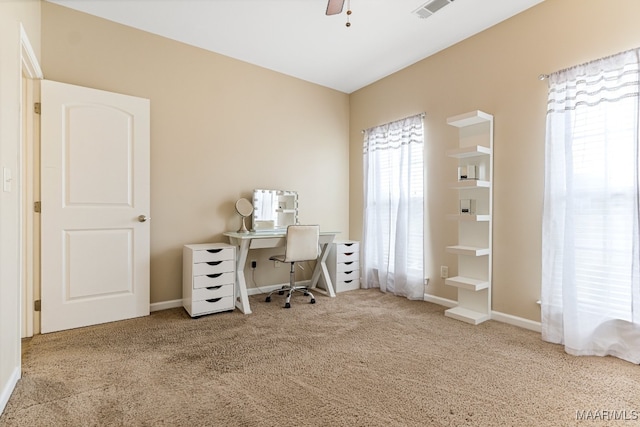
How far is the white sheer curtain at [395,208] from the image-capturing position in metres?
3.79

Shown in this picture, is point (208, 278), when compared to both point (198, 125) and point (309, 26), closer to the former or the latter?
point (198, 125)

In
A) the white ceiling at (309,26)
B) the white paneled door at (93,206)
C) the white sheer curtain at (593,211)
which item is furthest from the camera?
the white ceiling at (309,26)

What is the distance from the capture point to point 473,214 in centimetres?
308

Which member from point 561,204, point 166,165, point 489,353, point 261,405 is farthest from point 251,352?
point 561,204

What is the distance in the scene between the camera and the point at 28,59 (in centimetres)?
239

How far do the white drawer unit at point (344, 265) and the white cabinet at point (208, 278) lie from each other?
4.42 feet

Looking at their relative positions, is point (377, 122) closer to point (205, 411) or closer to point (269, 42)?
point (269, 42)

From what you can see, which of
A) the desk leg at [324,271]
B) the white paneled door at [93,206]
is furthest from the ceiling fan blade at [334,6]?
the desk leg at [324,271]

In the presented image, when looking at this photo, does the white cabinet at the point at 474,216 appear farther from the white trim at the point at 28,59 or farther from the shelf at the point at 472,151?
the white trim at the point at 28,59

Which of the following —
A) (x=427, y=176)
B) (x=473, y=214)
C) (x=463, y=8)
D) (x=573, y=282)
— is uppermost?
(x=463, y=8)

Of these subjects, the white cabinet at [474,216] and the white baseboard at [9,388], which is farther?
the white cabinet at [474,216]

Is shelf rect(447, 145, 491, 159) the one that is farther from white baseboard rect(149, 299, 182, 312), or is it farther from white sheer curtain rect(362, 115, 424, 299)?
white baseboard rect(149, 299, 182, 312)

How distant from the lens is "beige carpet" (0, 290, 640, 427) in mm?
1633

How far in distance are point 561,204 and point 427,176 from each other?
1396 millimetres
